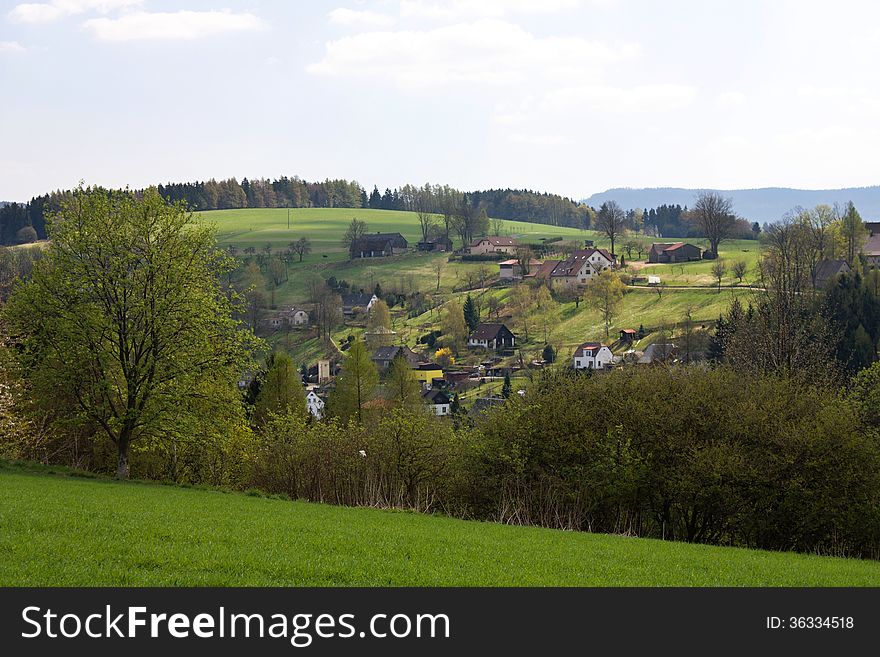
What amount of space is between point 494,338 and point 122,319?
90.2 meters

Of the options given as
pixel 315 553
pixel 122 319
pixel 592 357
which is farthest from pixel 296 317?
pixel 315 553

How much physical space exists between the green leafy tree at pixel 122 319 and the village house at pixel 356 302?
4386 inches

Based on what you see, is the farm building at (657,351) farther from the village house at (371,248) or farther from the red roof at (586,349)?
the village house at (371,248)

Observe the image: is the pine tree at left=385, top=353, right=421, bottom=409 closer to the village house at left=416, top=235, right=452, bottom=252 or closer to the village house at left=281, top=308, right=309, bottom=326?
the village house at left=281, top=308, right=309, bottom=326

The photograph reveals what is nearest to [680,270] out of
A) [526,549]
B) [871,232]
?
[871,232]

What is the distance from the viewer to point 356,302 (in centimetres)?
15262

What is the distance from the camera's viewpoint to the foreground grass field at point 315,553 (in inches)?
544

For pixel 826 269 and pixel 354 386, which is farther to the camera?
pixel 826 269

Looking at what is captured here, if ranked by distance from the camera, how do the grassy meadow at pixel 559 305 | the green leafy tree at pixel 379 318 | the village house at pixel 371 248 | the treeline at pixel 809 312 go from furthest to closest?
the village house at pixel 371 248, the green leafy tree at pixel 379 318, the grassy meadow at pixel 559 305, the treeline at pixel 809 312

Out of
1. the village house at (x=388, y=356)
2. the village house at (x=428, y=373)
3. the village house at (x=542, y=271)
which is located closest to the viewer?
the village house at (x=428, y=373)

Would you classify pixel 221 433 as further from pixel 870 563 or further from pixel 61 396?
pixel 870 563

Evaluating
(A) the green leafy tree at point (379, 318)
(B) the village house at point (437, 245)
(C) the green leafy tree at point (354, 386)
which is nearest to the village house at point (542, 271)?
(A) the green leafy tree at point (379, 318)

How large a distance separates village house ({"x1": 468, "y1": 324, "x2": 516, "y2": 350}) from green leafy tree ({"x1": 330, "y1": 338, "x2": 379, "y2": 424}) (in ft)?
185

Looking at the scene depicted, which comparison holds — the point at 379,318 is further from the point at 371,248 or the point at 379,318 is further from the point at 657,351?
the point at 371,248
